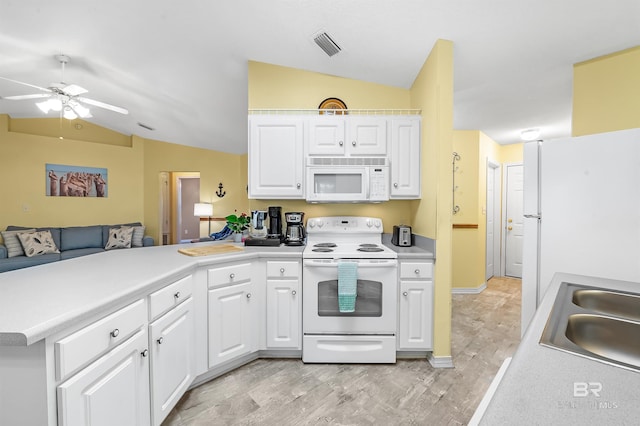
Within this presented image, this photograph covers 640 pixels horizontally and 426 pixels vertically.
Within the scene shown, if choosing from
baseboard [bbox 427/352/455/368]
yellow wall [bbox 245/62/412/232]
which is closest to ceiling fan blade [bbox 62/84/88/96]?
yellow wall [bbox 245/62/412/232]

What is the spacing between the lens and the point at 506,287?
407 cm

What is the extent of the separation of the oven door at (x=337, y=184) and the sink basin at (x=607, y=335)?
1658 mm

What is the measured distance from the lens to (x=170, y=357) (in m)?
1.49

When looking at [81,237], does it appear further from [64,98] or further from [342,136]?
[342,136]

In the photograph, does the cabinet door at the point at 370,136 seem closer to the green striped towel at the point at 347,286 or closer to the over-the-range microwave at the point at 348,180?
the over-the-range microwave at the point at 348,180

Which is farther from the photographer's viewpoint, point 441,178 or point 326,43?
point 326,43

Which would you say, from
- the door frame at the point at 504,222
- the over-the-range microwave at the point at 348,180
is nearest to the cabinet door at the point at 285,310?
the over-the-range microwave at the point at 348,180

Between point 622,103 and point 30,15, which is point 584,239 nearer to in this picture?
point 622,103

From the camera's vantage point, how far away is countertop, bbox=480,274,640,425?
44 cm

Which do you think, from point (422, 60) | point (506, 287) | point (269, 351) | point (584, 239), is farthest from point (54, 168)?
point (506, 287)

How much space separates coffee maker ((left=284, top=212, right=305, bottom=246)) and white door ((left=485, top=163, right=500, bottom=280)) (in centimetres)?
345

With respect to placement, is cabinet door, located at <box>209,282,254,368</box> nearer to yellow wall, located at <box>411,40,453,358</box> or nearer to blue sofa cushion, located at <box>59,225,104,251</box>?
yellow wall, located at <box>411,40,453,358</box>

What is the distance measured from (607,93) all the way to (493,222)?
2.81 m

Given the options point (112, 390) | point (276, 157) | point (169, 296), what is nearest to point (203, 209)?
point (276, 157)
